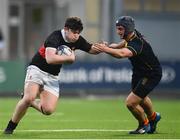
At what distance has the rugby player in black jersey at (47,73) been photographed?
14.3 meters

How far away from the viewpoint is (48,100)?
1474 centimetres

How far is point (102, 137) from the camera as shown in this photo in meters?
14.2

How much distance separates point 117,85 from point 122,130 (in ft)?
39.3

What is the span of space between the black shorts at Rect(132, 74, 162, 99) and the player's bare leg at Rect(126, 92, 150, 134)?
0.09 meters

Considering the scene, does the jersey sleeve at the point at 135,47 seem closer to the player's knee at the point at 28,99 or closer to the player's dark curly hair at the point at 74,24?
the player's dark curly hair at the point at 74,24

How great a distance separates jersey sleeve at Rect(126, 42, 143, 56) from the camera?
1454cm

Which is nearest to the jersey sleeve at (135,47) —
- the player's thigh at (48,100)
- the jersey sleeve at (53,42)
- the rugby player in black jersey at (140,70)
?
the rugby player in black jersey at (140,70)

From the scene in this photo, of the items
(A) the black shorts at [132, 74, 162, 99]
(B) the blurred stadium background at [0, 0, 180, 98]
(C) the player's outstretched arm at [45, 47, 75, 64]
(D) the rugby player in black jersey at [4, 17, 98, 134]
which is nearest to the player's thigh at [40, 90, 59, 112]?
(D) the rugby player in black jersey at [4, 17, 98, 134]

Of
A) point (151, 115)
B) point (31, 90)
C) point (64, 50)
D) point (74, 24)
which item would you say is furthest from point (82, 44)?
point (151, 115)

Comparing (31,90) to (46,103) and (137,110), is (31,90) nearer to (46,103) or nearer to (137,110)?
(46,103)

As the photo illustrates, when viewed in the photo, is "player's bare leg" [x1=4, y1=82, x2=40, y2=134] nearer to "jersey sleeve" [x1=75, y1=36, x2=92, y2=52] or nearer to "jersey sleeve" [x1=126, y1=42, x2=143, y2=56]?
"jersey sleeve" [x1=75, y1=36, x2=92, y2=52]

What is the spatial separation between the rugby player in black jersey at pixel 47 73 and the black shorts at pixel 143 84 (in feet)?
3.06

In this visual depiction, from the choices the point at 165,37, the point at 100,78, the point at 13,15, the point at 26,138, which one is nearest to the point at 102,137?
the point at 26,138

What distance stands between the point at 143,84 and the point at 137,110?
0.46 metres
